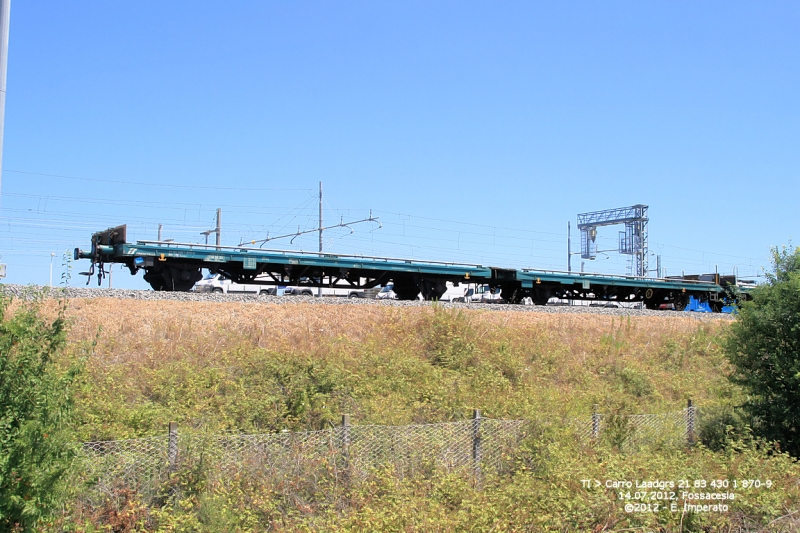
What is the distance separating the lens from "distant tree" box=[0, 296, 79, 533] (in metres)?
4.92

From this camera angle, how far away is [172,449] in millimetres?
7699

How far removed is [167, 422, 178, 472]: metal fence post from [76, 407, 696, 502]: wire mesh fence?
1 cm

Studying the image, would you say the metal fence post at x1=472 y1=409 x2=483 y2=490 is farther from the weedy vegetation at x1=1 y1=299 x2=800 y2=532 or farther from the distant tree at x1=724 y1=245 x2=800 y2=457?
the distant tree at x1=724 y1=245 x2=800 y2=457

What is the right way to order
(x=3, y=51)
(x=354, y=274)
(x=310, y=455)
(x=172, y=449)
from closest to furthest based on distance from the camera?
(x=3, y=51) → (x=172, y=449) → (x=310, y=455) → (x=354, y=274)

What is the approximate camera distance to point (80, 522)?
678 cm

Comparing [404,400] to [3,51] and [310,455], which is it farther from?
[3,51]

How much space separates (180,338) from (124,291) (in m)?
4.17

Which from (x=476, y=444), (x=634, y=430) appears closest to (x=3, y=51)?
(x=476, y=444)

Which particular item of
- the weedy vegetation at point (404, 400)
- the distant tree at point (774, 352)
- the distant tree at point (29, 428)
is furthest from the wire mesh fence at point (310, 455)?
the distant tree at point (774, 352)

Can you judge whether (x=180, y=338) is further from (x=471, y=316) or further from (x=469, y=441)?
(x=471, y=316)

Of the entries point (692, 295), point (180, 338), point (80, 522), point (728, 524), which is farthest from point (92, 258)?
point (692, 295)

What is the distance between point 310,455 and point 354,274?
17.8 metres

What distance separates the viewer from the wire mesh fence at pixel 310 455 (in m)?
7.48

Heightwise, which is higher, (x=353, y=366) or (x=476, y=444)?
(x=353, y=366)
